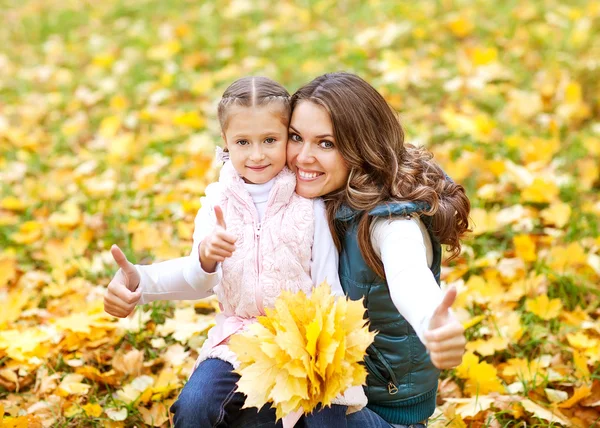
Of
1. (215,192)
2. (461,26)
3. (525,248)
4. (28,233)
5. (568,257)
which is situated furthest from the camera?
(461,26)

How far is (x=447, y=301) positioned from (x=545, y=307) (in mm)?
1257

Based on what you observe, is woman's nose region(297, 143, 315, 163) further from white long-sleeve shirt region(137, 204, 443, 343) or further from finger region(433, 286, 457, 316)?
finger region(433, 286, 457, 316)

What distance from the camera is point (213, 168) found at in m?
3.80

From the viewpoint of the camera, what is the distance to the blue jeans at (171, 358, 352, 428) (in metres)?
1.85

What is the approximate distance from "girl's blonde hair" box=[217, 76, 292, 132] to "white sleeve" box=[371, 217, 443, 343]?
42 centimetres

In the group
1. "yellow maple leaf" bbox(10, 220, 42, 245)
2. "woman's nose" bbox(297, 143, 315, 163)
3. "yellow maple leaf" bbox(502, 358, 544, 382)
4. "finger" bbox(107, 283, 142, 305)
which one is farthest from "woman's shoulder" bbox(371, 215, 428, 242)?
"yellow maple leaf" bbox(10, 220, 42, 245)

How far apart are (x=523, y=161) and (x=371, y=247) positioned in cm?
200

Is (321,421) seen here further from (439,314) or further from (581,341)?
(581,341)

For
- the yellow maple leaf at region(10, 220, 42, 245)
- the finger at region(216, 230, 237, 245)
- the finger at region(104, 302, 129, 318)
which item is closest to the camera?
the finger at region(216, 230, 237, 245)

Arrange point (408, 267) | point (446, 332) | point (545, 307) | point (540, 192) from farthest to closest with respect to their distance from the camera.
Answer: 1. point (540, 192)
2. point (545, 307)
3. point (408, 267)
4. point (446, 332)

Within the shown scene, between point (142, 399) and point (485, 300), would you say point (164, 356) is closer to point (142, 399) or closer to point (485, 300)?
point (142, 399)

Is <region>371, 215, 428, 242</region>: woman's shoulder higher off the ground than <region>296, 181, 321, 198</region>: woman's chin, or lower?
lower

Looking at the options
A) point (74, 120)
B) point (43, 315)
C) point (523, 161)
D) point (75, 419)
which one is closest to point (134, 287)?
point (75, 419)

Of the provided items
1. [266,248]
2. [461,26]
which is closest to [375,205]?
[266,248]
